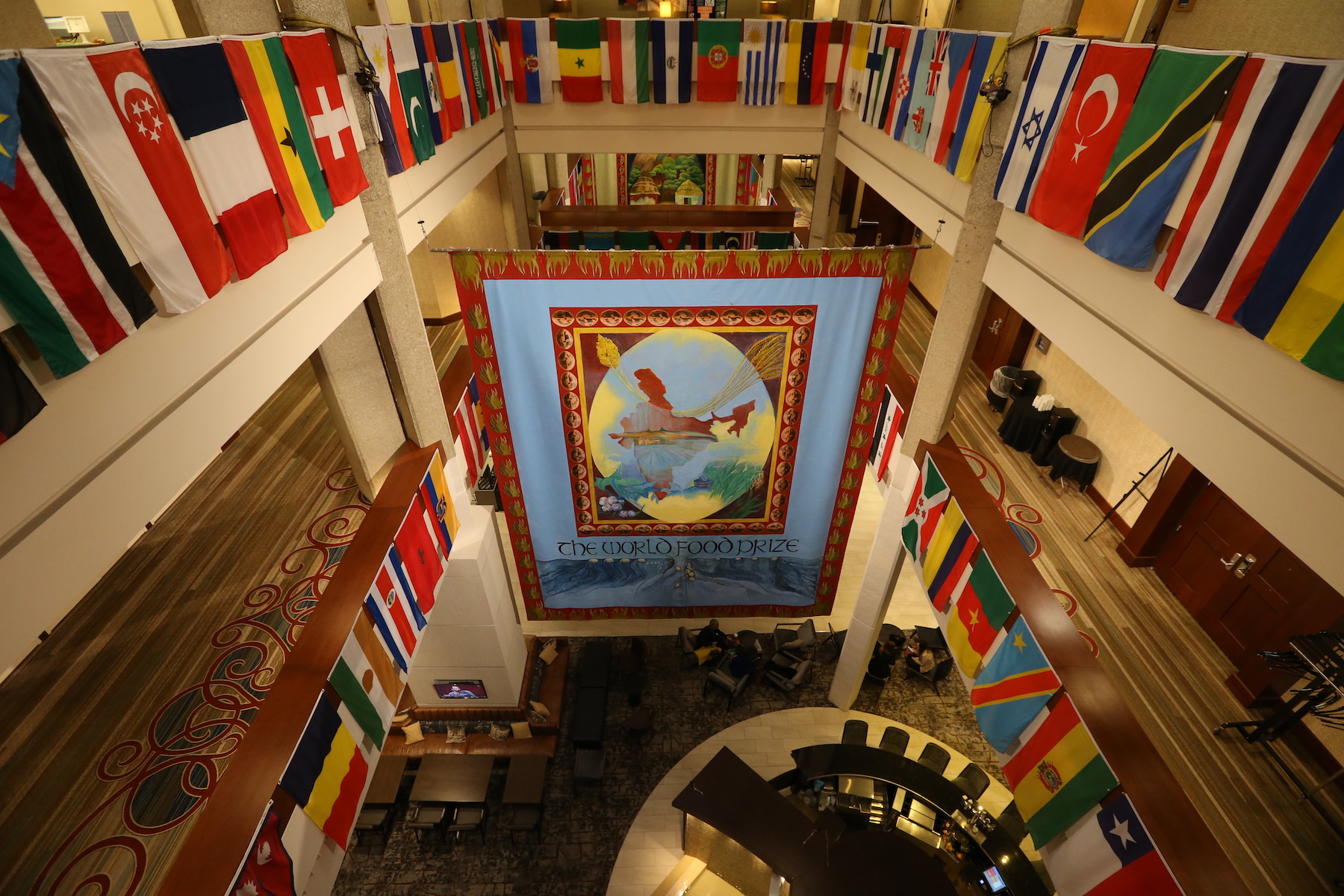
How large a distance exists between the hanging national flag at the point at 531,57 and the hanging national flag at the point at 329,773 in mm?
7872

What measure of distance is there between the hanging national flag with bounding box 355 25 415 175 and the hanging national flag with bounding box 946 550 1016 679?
5.98 m

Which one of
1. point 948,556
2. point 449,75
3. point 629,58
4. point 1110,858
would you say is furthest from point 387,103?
point 1110,858

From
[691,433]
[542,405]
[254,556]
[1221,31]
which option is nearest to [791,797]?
[691,433]

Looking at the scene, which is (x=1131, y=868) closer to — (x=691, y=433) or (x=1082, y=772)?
(x=1082, y=772)

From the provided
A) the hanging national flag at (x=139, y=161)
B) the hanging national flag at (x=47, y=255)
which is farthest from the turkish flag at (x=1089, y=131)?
the hanging national flag at (x=47, y=255)

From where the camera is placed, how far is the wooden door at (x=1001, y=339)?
1080 centimetres

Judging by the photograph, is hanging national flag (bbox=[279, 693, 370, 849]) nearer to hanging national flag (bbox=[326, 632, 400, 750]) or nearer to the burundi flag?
hanging national flag (bbox=[326, 632, 400, 750])

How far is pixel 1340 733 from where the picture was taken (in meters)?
5.10

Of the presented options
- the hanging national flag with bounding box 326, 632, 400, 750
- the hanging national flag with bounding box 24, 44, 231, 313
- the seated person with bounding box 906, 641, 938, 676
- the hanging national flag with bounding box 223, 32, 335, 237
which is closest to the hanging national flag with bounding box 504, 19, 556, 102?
the hanging national flag with bounding box 223, 32, 335, 237

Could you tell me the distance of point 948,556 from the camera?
595 cm

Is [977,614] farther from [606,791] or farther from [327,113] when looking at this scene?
[327,113]

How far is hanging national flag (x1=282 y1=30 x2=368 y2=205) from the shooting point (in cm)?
397

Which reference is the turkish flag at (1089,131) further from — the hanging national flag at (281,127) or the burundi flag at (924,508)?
the hanging national flag at (281,127)

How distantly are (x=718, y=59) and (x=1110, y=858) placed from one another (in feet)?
30.1
